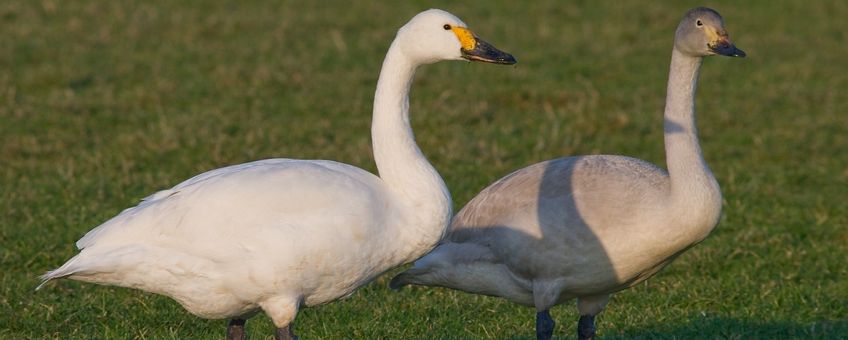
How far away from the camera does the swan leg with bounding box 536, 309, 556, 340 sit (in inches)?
264

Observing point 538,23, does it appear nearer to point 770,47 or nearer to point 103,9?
point 770,47

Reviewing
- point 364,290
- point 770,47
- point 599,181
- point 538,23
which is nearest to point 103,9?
point 538,23

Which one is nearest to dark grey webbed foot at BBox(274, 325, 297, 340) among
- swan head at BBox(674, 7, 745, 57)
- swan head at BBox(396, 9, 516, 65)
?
swan head at BBox(396, 9, 516, 65)

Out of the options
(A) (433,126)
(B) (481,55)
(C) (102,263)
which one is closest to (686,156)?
(B) (481,55)

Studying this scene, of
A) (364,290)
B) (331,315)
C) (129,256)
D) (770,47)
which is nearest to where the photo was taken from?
(129,256)

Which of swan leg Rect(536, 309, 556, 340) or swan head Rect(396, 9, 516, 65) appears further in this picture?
swan leg Rect(536, 309, 556, 340)

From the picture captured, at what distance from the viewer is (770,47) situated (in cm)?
1622

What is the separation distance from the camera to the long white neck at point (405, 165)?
5809 millimetres

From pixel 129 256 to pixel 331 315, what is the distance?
6.34ft

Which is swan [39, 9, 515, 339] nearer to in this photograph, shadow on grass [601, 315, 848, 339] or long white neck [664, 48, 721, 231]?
long white neck [664, 48, 721, 231]

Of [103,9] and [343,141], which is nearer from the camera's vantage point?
[343,141]

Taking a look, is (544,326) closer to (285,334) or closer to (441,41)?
(285,334)

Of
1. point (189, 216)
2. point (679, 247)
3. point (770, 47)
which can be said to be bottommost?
point (770, 47)

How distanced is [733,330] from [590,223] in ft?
3.69
